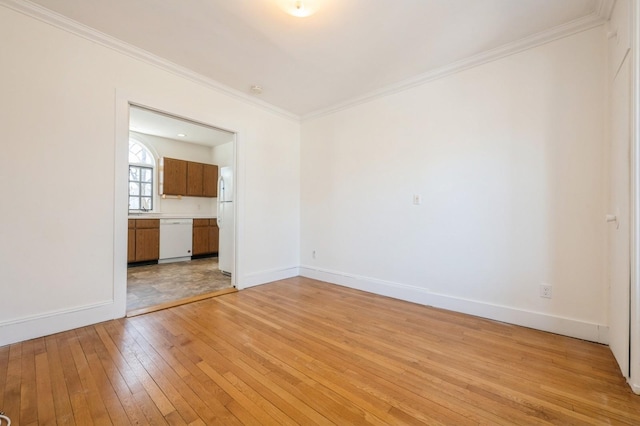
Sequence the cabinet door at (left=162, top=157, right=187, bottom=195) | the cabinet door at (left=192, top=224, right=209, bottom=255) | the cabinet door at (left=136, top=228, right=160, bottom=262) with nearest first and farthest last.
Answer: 1. the cabinet door at (left=136, top=228, right=160, bottom=262)
2. the cabinet door at (left=162, top=157, right=187, bottom=195)
3. the cabinet door at (left=192, top=224, right=209, bottom=255)

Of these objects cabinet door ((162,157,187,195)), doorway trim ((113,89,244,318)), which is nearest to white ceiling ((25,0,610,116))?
doorway trim ((113,89,244,318))

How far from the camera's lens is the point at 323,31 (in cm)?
236

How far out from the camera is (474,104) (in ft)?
9.03

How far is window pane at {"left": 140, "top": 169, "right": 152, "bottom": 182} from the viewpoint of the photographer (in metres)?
5.70

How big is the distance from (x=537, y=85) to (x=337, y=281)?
3.26m

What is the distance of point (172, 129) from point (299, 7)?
429 cm

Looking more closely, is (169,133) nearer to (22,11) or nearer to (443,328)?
(22,11)

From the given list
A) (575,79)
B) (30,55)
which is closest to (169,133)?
(30,55)

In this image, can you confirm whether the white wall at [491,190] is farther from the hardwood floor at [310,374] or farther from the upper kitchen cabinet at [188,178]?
the upper kitchen cabinet at [188,178]

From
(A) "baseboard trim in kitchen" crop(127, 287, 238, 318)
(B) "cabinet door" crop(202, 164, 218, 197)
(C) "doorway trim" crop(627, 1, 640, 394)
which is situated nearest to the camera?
(C) "doorway trim" crop(627, 1, 640, 394)

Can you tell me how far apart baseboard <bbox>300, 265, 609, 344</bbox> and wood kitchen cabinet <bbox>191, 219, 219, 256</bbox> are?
3654 millimetres

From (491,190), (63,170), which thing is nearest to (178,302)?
(63,170)

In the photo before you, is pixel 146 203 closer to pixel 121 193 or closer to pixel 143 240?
pixel 143 240

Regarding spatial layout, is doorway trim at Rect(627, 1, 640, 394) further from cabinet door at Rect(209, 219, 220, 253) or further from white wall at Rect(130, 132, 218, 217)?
white wall at Rect(130, 132, 218, 217)
